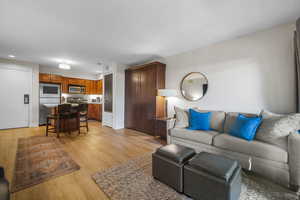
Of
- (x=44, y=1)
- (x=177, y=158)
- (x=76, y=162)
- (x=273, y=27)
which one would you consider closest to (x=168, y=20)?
(x=44, y=1)

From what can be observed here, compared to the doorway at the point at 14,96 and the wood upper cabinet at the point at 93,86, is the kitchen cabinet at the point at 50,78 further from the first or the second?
the wood upper cabinet at the point at 93,86

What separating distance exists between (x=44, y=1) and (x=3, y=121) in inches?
191

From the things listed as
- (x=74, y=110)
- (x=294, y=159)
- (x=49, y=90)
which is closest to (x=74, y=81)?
(x=49, y=90)

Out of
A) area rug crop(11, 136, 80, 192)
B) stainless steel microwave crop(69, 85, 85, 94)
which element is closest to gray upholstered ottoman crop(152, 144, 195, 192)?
area rug crop(11, 136, 80, 192)

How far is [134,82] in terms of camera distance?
175 inches

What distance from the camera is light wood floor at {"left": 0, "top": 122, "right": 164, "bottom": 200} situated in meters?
1.46

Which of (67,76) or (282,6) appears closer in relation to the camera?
(282,6)

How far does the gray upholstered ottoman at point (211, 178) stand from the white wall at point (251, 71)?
69.8 inches

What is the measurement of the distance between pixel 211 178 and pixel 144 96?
10.1 feet

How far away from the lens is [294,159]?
151cm

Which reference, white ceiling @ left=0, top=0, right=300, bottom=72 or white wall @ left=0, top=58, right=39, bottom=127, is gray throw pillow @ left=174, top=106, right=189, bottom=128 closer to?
white ceiling @ left=0, top=0, right=300, bottom=72

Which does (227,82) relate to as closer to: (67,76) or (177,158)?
(177,158)

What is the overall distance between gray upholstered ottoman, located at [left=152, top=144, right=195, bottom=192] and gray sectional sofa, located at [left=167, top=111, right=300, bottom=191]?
78 cm

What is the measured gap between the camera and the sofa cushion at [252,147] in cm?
162
